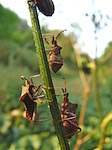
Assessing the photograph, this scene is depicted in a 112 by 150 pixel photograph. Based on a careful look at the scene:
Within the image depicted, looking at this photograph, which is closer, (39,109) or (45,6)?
(45,6)

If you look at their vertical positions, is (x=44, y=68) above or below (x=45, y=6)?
below

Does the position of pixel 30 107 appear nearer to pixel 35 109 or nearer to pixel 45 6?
pixel 35 109

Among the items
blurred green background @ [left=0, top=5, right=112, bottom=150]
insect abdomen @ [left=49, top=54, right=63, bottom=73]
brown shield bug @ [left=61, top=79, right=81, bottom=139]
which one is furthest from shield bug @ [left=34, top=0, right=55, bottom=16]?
blurred green background @ [left=0, top=5, right=112, bottom=150]

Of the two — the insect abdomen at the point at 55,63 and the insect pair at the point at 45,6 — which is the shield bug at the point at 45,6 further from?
the insect abdomen at the point at 55,63

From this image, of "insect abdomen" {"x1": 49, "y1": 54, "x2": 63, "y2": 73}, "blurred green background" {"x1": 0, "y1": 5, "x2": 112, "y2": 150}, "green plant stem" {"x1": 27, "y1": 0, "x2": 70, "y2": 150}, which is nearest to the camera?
"green plant stem" {"x1": 27, "y1": 0, "x2": 70, "y2": 150}

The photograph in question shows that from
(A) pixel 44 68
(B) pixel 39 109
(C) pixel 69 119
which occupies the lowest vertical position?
(B) pixel 39 109

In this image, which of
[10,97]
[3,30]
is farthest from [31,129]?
[3,30]

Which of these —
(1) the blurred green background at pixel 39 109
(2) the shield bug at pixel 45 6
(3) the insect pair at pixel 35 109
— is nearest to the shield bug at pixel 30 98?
(3) the insect pair at pixel 35 109

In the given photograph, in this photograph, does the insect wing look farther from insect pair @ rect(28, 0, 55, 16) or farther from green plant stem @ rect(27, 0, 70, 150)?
insect pair @ rect(28, 0, 55, 16)

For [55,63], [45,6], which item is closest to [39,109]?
[55,63]
